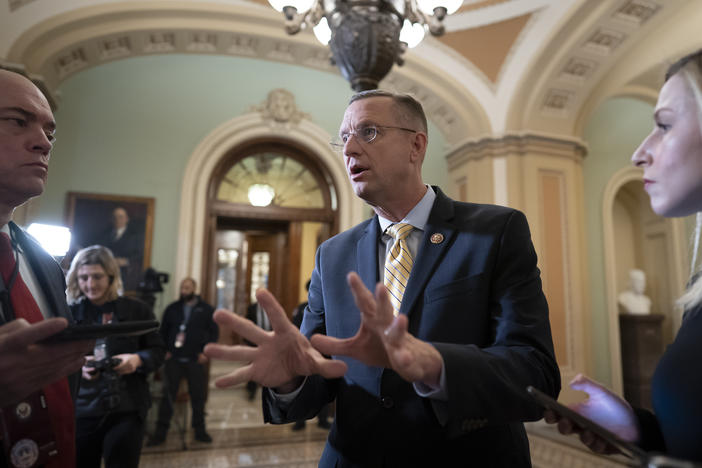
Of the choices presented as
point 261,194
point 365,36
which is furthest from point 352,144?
point 261,194

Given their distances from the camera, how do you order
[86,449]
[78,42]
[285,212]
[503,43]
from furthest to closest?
[285,212] → [503,43] → [78,42] → [86,449]

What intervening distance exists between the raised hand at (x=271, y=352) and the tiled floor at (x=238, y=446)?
12.2 ft

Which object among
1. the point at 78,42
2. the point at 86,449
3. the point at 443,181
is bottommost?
the point at 86,449

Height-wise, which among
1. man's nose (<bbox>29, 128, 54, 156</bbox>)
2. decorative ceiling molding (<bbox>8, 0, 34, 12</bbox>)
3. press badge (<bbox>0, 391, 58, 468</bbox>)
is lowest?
press badge (<bbox>0, 391, 58, 468</bbox>)

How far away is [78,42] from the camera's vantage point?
5621mm

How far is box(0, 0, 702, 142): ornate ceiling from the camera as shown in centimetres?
541

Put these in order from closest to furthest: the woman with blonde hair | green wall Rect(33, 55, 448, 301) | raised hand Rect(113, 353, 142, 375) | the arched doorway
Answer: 1. the woman with blonde hair
2. raised hand Rect(113, 353, 142, 375)
3. green wall Rect(33, 55, 448, 301)
4. the arched doorway

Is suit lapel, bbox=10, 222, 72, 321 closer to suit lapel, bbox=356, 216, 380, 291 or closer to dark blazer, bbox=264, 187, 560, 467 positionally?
dark blazer, bbox=264, 187, 560, 467

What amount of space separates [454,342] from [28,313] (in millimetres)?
1065

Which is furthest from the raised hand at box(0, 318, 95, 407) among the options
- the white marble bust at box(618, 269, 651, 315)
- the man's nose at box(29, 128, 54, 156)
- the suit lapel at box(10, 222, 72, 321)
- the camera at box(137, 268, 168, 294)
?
the white marble bust at box(618, 269, 651, 315)

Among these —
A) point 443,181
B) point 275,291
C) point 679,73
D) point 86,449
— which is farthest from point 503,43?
point 86,449

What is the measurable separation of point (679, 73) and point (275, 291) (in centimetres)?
744

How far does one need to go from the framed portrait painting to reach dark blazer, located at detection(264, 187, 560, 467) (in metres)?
5.71

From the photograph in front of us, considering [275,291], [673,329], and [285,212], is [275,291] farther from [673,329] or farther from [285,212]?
[673,329]
